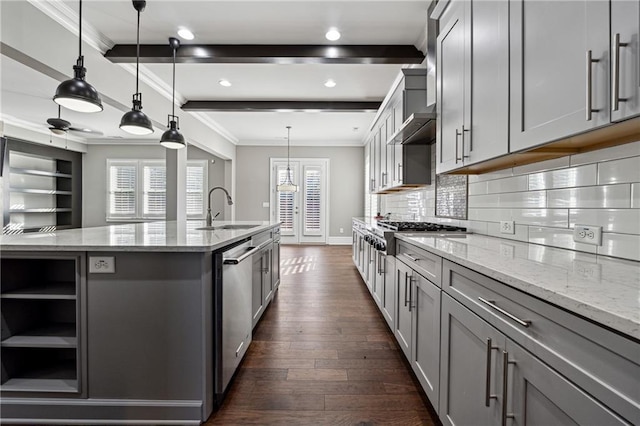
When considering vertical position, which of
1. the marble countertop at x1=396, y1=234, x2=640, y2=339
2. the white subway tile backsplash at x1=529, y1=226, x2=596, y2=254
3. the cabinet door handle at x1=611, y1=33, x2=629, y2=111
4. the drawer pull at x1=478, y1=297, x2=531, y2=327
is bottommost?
the drawer pull at x1=478, y1=297, x2=531, y2=327

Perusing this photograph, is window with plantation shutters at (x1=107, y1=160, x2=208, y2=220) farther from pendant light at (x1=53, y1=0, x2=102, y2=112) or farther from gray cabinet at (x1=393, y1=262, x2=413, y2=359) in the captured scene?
gray cabinet at (x1=393, y1=262, x2=413, y2=359)

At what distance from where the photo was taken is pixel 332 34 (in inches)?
127

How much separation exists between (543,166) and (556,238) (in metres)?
0.40

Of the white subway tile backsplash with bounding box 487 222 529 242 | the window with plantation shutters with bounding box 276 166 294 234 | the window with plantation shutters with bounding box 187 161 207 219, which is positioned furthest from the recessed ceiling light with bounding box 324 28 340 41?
the window with plantation shutters with bounding box 187 161 207 219

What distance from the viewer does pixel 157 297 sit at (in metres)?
1.56

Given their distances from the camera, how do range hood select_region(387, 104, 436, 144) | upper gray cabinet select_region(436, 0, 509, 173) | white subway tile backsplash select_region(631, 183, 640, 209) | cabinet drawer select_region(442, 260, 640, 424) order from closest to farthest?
cabinet drawer select_region(442, 260, 640, 424)
white subway tile backsplash select_region(631, 183, 640, 209)
upper gray cabinet select_region(436, 0, 509, 173)
range hood select_region(387, 104, 436, 144)

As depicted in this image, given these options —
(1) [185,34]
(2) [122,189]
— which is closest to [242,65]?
(1) [185,34]

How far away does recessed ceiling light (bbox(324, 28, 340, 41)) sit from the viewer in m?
3.16

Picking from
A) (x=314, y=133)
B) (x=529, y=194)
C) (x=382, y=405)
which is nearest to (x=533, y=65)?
(x=529, y=194)

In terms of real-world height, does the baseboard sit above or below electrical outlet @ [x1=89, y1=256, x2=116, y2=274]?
below

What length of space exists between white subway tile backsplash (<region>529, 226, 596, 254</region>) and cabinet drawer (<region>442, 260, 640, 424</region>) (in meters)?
0.69

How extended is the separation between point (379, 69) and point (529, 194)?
9.72 feet

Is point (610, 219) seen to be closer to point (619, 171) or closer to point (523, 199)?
point (619, 171)

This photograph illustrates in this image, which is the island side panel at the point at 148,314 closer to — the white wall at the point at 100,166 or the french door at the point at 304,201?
the french door at the point at 304,201
